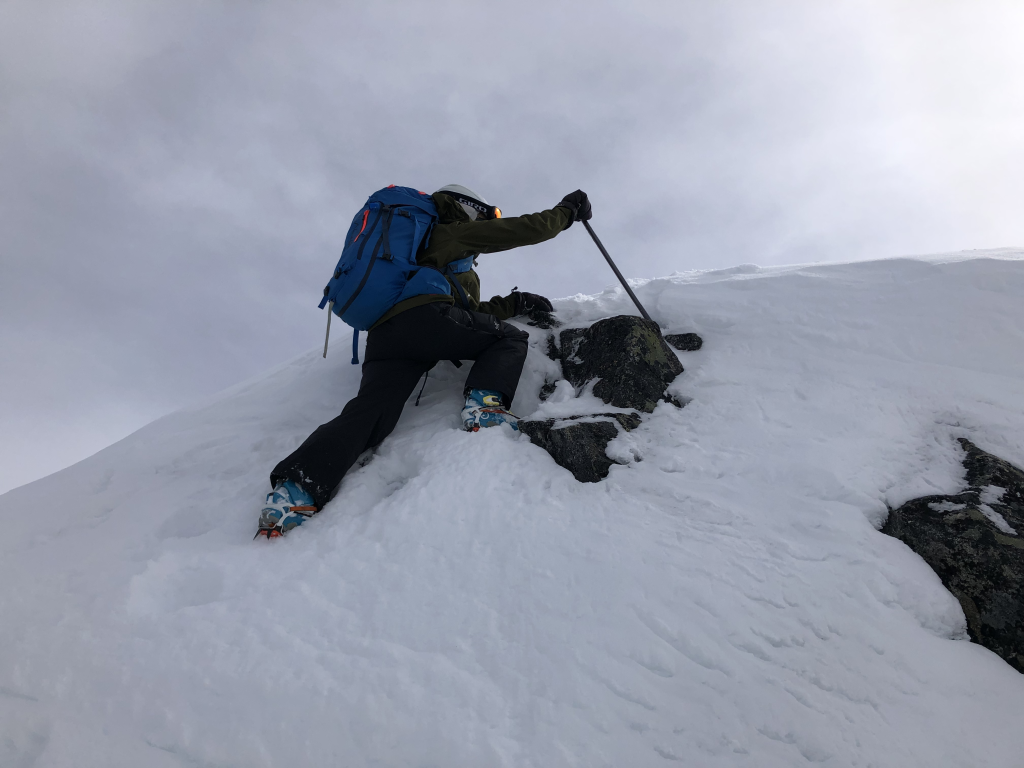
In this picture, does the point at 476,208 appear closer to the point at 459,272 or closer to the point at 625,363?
the point at 459,272

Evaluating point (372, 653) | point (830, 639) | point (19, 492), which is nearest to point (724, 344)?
point (830, 639)

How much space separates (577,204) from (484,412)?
7.73 feet

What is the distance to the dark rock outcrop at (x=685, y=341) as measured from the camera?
4.47m

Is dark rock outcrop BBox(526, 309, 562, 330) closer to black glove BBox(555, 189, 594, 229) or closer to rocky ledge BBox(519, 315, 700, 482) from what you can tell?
rocky ledge BBox(519, 315, 700, 482)

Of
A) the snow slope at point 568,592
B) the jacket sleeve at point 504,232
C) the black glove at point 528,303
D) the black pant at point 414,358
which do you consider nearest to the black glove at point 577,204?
the jacket sleeve at point 504,232

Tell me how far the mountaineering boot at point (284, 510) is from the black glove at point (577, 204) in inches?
128

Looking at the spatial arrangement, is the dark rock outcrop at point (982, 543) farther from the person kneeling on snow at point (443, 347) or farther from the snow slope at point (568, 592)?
the person kneeling on snow at point (443, 347)

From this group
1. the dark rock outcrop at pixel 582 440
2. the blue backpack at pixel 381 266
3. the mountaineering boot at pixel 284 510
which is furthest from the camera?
the blue backpack at pixel 381 266

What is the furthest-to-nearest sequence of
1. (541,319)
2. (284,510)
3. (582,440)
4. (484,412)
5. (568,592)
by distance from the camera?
(541,319) < (484,412) < (582,440) < (284,510) < (568,592)

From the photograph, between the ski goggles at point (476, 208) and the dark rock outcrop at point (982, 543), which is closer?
the dark rock outcrop at point (982, 543)

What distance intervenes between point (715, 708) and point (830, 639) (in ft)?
2.13

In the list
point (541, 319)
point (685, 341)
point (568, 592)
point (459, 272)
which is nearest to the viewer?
point (568, 592)

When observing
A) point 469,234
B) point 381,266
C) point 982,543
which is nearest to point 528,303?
point 469,234

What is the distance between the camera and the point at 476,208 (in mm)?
4703
